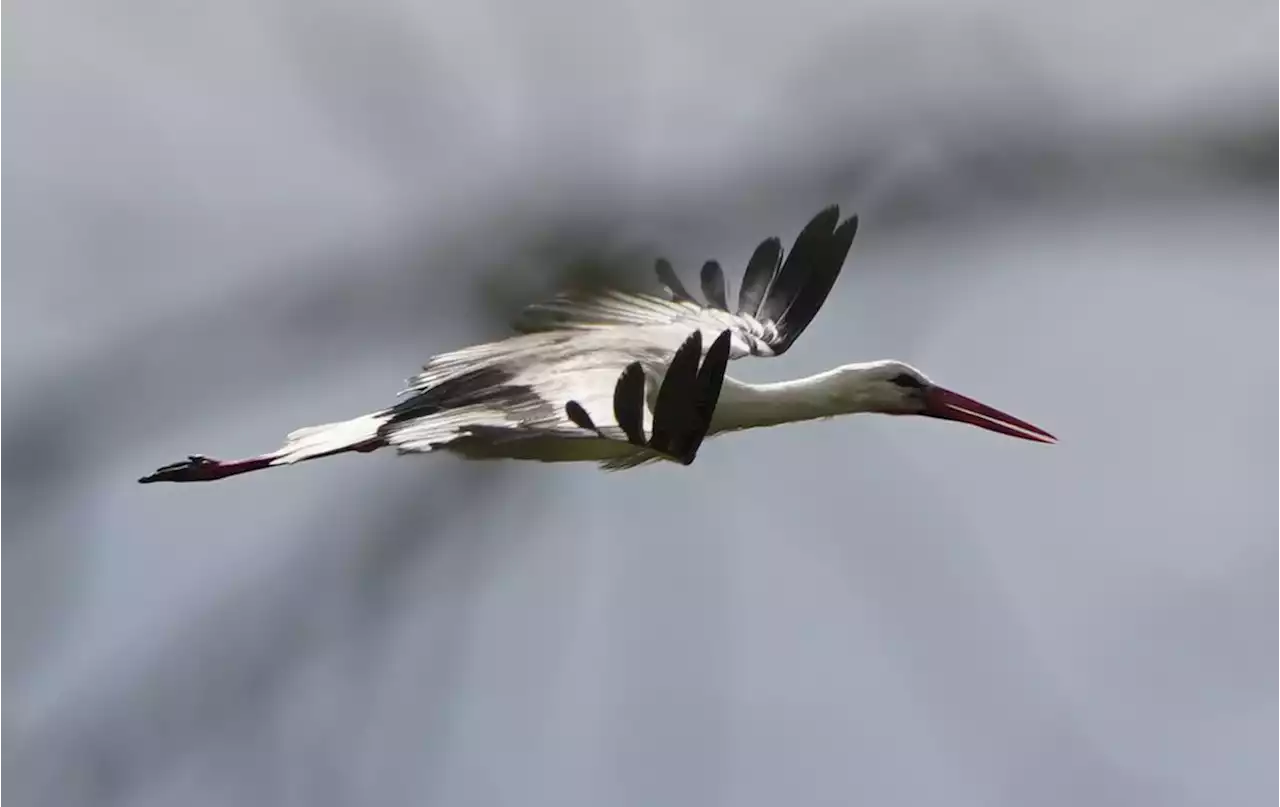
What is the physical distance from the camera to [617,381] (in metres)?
4.76

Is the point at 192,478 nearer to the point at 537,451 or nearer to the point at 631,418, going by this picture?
the point at 537,451

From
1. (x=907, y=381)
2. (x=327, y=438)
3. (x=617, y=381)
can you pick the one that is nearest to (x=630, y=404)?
(x=617, y=381)

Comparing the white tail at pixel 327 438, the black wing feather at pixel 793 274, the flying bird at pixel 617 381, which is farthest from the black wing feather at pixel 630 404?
the black wing feather at pixel 793 274

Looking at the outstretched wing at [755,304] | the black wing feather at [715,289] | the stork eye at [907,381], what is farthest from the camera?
the stork eye at [907,381]

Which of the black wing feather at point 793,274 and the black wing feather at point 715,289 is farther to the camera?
the black wing feather at point 715,289

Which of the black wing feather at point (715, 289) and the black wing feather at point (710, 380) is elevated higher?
the black wing feather at point (715, 289)

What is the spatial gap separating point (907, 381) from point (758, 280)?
33.9 inches

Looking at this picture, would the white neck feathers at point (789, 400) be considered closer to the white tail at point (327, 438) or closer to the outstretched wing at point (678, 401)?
the white tail at point (327, 438)

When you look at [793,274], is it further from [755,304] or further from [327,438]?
[327,438]

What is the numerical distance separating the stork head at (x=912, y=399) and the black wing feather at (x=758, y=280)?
1.62 feet

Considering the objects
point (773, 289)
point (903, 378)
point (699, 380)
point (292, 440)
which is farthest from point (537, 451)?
point (903, 378)

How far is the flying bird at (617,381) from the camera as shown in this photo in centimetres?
511

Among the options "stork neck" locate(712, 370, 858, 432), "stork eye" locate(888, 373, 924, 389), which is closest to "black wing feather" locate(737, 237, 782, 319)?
"stork neck" locate(712, 370, 858, 432)

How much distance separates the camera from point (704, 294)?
7066mm
